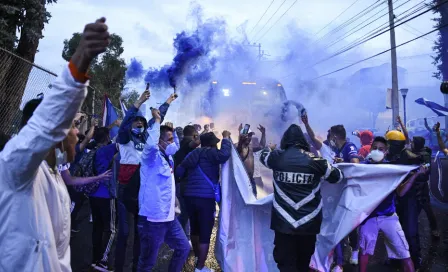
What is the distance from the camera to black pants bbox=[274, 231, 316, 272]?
405 cm

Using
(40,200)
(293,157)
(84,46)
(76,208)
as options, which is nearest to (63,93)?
(84,46)

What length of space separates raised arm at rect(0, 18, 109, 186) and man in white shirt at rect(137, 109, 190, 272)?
268 cm

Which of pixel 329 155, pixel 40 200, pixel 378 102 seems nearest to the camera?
pixel 40 200

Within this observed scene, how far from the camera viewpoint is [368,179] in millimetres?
4605

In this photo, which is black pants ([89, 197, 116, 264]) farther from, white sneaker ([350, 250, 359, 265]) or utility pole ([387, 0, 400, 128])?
utility pole ([387, 0, 400, 128])

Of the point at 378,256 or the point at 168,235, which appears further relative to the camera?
the point at 378,256

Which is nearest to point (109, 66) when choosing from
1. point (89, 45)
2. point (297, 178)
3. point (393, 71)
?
point (393, 71)

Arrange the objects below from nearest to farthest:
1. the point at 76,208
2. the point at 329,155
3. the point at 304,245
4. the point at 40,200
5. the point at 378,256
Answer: the point at 40,200, the point at 304,245, the point at 329,155, the point at 378,256, the point at 76,208

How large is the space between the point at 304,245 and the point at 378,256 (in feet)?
10.0

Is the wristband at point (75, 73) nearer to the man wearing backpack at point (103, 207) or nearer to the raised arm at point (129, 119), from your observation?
the raised arm at point (129, 119)

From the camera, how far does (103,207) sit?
5.38 m

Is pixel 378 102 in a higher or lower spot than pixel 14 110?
higher

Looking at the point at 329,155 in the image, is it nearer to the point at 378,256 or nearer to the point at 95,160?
the point at 378,256

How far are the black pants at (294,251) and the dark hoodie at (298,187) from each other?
12 centimetres
